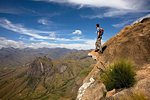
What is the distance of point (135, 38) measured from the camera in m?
10.4

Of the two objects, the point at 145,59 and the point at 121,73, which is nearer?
the point at 121,73

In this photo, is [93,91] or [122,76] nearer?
[122,76]

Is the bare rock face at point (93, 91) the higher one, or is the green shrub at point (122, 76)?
the green shrub at point (122, 76)

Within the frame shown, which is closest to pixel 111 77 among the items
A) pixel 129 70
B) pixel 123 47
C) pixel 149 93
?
pixel 129 70

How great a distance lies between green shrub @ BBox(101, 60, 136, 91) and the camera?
17.0ft

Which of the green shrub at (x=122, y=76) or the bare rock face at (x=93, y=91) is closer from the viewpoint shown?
the green shrub at (x=122, y=76)

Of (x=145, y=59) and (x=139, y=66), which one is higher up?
(x=145, y=59)

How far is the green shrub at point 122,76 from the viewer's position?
17.0 ft

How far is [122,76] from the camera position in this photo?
5305mm

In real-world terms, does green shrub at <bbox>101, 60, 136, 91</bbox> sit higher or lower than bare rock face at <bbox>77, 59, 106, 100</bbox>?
higher

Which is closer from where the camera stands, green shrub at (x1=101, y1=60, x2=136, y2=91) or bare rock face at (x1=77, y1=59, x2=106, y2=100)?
green shrub at (x1=101, y1=60, x2=136, y2=91)

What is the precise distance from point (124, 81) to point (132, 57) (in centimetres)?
468

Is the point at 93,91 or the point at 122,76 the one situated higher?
the point at 122,76

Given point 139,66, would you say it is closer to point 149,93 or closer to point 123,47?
point 123,47
